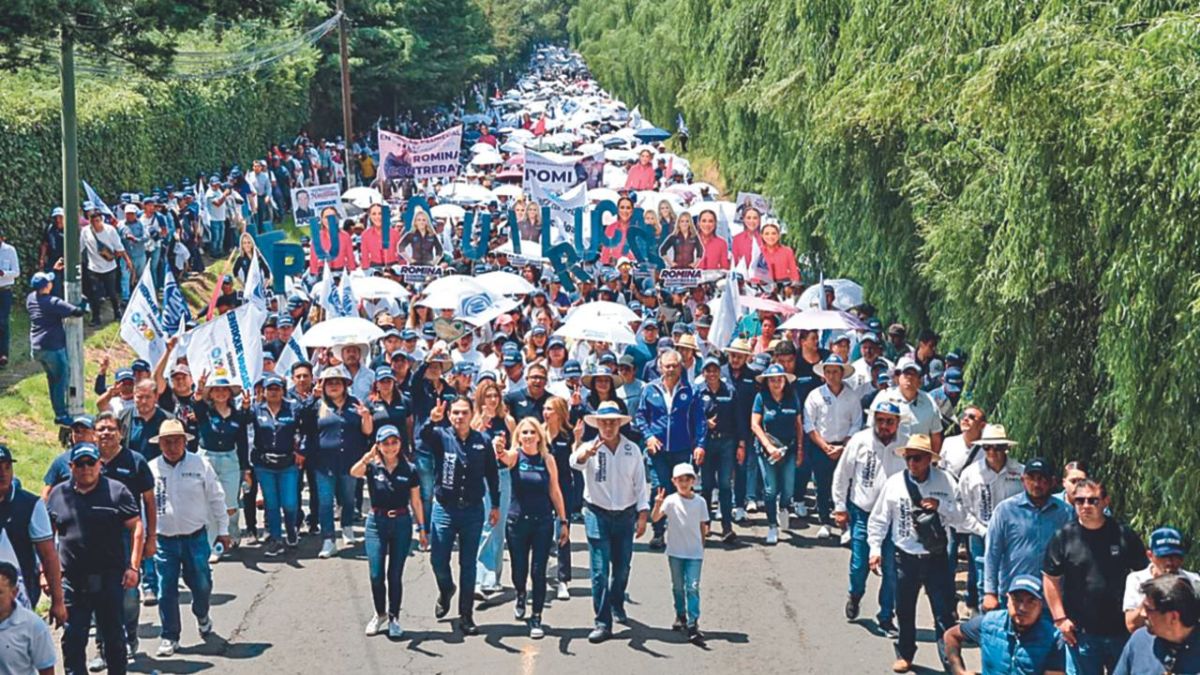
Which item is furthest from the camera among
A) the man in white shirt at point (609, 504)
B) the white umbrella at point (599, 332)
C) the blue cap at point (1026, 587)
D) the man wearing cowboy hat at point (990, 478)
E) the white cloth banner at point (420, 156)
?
the white cloth banner at point (420, 156)

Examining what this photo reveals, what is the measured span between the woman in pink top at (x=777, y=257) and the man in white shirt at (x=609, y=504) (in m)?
9.28

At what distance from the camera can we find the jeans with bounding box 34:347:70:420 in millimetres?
16469

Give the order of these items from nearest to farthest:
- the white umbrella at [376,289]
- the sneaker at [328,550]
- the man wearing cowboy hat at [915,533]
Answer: the man wearing cowboy hat at [915,533]
the sneaker at [328,550]
the white umbrella at [376,289]

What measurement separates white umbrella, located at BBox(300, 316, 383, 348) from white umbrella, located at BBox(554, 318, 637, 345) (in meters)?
1.94

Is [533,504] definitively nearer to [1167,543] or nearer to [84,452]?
[84,452]

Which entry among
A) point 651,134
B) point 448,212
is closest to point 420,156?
point 448,212

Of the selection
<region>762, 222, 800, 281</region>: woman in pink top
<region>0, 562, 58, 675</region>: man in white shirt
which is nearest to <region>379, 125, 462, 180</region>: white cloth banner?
<region>762, 222, 800, 281</region>: woman in pink top

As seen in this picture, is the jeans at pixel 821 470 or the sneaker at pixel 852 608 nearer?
the sneaker at pixel 852 608

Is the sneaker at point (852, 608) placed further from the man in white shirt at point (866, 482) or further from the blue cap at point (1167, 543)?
the blue cap at point (1167, 543)

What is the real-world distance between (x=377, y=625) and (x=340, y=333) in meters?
5.03

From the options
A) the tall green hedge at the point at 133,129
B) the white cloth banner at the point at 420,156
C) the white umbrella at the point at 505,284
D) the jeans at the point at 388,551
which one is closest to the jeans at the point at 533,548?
the jeans at the point at 388,551

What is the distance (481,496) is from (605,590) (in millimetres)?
1111

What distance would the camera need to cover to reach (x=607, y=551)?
10906 millimetres

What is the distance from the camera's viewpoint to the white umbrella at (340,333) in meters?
15.3
